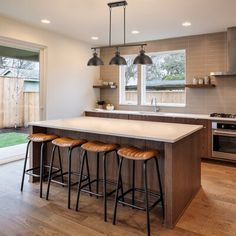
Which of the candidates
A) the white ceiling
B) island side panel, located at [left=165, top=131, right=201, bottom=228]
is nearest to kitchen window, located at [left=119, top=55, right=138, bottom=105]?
the white ceiling

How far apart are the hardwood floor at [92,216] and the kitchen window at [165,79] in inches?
111

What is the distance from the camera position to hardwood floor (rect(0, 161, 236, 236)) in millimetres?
2322

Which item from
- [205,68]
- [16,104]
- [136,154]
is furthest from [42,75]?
[205,68]

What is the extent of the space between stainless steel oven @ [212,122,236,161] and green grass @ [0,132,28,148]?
390cm

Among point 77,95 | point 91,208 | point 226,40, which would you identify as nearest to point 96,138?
point 91,208

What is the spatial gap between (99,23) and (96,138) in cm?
237

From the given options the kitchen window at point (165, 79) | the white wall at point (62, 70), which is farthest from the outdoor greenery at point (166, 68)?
the white wall at point (62, 70)

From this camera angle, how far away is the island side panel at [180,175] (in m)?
2.40

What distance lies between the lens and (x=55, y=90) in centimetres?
522

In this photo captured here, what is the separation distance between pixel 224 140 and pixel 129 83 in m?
2.93

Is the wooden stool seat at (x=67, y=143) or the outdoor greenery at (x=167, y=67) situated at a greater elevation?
the outdoor greenery at (x=167, y=67)

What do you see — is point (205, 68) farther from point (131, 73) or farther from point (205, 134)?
point (131, 73)

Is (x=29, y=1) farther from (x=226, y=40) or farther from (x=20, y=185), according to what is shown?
(x=226, y=40)

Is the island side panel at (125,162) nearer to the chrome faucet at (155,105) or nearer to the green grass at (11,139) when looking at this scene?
the green grass at (11,139)
